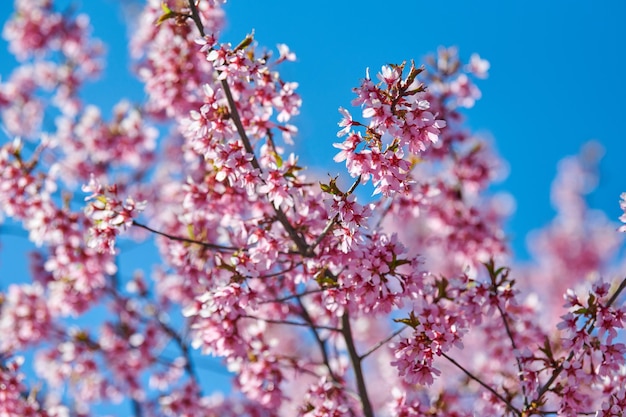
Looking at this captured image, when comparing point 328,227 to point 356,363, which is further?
point 356,363

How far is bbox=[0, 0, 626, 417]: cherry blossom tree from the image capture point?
3.87 m

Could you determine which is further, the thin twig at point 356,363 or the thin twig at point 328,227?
the thin twig at point 356,363

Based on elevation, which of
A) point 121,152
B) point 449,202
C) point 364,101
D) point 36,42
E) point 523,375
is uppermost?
point 36,42

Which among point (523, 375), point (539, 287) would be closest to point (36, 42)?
point (523, 375)

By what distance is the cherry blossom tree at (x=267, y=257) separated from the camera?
3.87 m

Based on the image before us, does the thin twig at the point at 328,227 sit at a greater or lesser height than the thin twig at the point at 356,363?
greater

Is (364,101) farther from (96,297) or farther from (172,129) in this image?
(172,129)

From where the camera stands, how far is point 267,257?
4172 mm

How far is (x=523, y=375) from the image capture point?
4.16 meters

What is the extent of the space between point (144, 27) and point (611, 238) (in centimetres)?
1332

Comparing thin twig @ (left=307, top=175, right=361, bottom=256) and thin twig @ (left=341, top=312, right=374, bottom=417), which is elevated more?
thin twig @ (left=307, top=175, right=361, bottom=256)

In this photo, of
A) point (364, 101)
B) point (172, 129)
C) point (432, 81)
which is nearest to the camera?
point (364, 101)

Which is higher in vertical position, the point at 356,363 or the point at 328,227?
the point at 328,227

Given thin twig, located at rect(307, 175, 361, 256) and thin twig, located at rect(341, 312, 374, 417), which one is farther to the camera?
thin twig, located at rect(341, 312, 374, 417)
